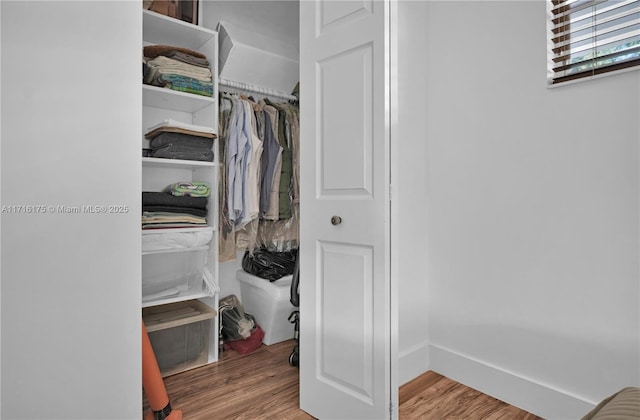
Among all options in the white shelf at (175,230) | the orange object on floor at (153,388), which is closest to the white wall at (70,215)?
the orange object on floor at (153,388)

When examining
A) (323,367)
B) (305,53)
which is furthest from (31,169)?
(323,367)

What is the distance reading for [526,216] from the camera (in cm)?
180

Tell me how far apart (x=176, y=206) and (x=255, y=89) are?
1.02 metres

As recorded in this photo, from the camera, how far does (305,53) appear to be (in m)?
1.76

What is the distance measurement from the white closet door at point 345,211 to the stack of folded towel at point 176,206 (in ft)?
2.56

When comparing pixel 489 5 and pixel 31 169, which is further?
pixel 489 5

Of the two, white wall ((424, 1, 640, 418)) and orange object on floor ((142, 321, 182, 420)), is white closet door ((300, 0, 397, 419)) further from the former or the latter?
white wall ((424, 1, 640, 418))

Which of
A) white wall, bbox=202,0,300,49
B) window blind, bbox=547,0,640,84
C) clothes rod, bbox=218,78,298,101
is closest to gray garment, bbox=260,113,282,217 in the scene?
clothes rod, bbox=218,78,298,101

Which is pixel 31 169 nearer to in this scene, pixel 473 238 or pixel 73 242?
pixel 73 242

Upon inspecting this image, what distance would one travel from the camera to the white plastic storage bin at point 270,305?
2531mm

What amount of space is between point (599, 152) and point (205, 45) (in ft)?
7.12

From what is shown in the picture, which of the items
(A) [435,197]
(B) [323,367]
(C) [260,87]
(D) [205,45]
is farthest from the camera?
(C) [260,87]

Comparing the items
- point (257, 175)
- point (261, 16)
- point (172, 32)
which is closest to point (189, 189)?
point (257, 175)

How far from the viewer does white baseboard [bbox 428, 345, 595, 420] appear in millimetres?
1663
